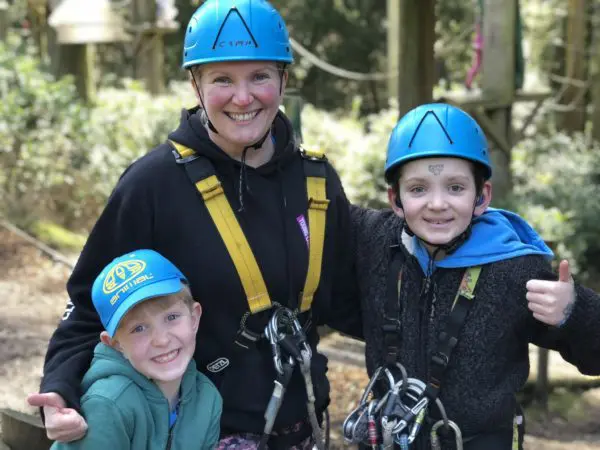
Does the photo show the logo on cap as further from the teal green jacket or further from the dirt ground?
the dirt ground

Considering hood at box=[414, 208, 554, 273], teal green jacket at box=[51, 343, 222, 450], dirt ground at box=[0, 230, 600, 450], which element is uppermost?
hood at box=[414, 208, 554, 273]

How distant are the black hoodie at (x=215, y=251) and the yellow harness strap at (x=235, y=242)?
28mm

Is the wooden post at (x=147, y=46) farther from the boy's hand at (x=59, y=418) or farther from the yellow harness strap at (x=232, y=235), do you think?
the boy's hand at (x=59, y=418)

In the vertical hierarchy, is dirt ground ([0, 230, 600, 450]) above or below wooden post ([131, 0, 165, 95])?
below

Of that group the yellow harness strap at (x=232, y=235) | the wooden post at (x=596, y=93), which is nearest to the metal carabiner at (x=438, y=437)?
the yellow harness strap at (x=232, y=235)

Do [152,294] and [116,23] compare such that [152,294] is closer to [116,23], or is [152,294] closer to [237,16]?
[237,16]

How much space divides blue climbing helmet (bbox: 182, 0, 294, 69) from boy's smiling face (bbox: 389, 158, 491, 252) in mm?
612

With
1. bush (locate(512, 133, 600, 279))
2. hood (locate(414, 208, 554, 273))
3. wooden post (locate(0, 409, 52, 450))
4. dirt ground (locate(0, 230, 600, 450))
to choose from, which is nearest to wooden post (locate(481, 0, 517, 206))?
bush (locate(512, 133, 600, 279))

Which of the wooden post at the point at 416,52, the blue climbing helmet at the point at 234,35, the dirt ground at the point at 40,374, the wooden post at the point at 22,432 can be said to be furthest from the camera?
the wooden post at the point at 416,52

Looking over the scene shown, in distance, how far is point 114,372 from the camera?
8.02 feet

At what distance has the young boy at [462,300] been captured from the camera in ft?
9.05

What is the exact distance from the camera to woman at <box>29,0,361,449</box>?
2.61m

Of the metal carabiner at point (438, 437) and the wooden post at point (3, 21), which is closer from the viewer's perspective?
the metal carabiner at point (438, 437)

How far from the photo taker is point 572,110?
17.0 metres
